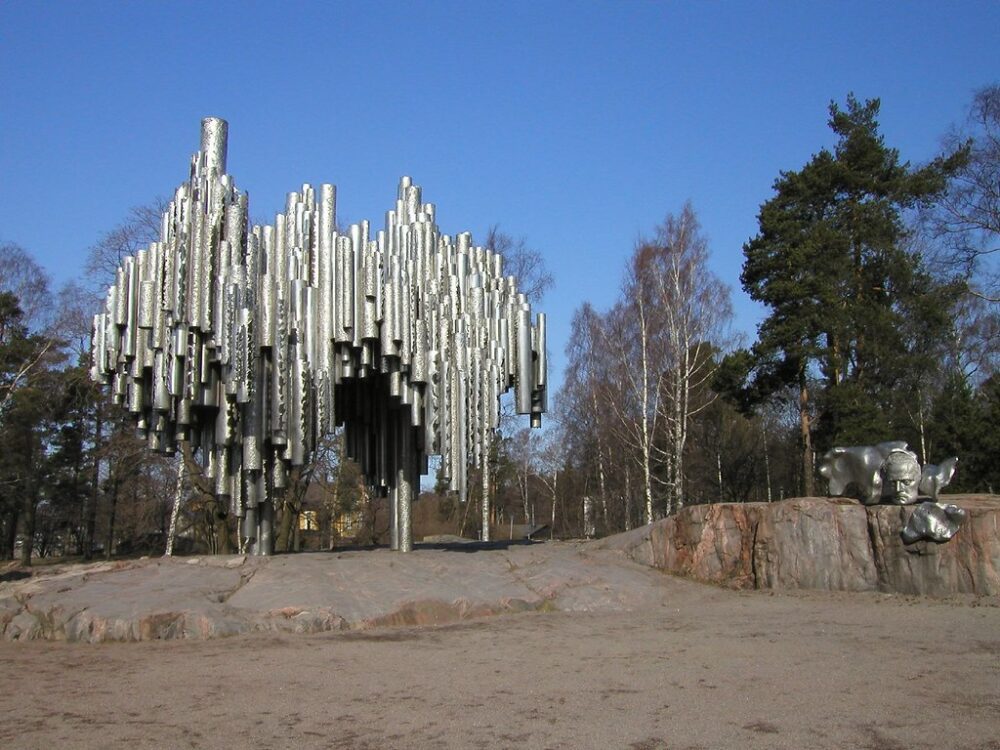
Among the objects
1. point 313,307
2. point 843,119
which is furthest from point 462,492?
point 843,119

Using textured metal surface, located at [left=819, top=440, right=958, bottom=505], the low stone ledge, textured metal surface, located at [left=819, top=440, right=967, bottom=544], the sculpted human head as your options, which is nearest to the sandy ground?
the low stone ledge

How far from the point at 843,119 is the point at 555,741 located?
30755 millimetres

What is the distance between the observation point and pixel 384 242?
18.4 m

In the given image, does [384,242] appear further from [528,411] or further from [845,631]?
[845,631]

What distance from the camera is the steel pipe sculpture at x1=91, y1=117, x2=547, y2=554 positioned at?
1691cm

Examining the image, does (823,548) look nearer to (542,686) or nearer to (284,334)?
(542,686)

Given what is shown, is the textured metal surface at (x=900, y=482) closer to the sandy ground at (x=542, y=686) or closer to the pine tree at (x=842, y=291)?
the sandy ground at (x=542, y=686)

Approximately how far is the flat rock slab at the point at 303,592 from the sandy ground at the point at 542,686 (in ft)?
1.66

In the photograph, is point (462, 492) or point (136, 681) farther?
point (462, 492)

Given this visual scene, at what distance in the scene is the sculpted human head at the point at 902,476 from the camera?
18.2 metres

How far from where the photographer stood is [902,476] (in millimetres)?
18250

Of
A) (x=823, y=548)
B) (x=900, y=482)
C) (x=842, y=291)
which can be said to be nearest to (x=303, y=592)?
(x=823, y=548)

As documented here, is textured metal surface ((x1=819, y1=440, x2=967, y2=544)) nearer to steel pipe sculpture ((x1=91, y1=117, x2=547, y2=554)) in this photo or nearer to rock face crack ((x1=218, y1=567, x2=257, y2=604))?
steel pipe sculpture ((x1=91, y1=117, x2=547, y2=554))

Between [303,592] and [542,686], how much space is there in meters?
5.97
